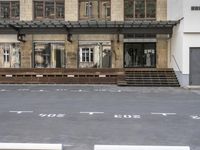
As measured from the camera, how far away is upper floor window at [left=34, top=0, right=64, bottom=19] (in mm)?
35188

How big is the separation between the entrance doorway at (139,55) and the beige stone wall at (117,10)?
7.09 ft

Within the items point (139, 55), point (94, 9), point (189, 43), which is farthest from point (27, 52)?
point (189, 43)

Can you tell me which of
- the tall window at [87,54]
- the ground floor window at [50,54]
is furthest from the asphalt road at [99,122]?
the ground floor window at [50,54]

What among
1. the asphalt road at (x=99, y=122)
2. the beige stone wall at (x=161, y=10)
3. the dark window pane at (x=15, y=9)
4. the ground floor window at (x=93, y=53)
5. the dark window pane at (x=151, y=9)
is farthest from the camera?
the dark window pane at (x=15, y=9)

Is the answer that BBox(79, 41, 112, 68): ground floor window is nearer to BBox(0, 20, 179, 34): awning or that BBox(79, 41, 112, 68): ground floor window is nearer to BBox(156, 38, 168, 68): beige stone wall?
BBox(0, 20, 179, 34): awning

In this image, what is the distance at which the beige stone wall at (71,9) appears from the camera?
34.9 meters

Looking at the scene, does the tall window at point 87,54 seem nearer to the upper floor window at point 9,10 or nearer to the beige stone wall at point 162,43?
the beige stone wall at point 162,43

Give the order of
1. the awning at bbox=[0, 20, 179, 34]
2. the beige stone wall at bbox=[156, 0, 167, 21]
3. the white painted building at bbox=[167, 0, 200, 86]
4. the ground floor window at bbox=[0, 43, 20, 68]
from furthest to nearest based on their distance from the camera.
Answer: the ground floor window at bbox=[0, 43, 20, 68]
the beige stone wall at bbox=[156, 0, 167, 21]
the awning at bbox=[0, 20, 179, 34]
the white painted building at bbox=[167, 0, 200, 86]

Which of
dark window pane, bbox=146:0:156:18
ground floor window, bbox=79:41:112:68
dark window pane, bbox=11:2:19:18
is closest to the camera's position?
dark window pane, bbox=146:0:156:18

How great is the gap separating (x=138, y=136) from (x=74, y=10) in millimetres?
24576

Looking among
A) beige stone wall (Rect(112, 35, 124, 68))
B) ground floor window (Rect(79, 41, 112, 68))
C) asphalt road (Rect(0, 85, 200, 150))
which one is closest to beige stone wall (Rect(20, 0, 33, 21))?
ground floor window (Rect(79, 41, 112, 68))

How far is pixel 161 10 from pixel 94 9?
205 inches

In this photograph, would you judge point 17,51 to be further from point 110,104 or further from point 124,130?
point 124,130

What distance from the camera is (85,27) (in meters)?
34.2
